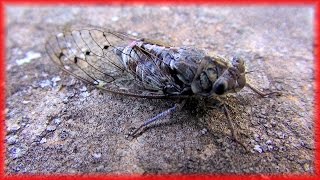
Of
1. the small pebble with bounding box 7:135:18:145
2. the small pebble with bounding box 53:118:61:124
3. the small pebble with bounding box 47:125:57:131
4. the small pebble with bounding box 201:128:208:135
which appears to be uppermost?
the small pebble with bounding box 201:128:208:135

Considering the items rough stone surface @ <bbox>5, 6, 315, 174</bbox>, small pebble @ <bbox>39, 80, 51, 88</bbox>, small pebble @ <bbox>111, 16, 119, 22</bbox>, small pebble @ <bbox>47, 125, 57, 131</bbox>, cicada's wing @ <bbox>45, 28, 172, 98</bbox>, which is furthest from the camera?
small pebble @ <bbox>111, 16, 119, 22</bbox>

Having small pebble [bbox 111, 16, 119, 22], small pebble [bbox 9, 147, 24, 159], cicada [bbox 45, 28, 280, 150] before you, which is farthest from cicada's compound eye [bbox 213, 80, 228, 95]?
small pebble [bbox 111, 16, 119, 22]

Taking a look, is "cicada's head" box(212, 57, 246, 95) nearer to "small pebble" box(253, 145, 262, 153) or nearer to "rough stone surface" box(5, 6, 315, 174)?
"rough stone surface" box(5, 6, 315, 174)

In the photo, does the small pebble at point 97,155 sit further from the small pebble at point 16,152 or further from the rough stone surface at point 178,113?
the small pebble at point 16,152

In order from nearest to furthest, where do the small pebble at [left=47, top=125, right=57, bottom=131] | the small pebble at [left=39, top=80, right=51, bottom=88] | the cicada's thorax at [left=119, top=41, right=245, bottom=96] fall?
the cicada's thorax at [left=119, top=41, right=245, bottom=96] < the small pebble at [left=47, top=125, right=57, bottom=131] < the small pebble at [left=39, top=80, right=51, bottom=88]

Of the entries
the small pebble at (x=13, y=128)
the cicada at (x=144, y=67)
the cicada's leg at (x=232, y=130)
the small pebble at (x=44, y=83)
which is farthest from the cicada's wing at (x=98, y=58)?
the small pebble at (x=13, y=128)

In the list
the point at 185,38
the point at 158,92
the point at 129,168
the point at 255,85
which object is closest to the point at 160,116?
the point at 158,92

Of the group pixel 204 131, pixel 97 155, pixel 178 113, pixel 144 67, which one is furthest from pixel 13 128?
pixel 204 131

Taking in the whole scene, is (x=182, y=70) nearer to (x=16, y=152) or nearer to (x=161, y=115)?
(x=161, y=115)

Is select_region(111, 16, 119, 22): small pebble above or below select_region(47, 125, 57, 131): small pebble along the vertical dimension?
above
